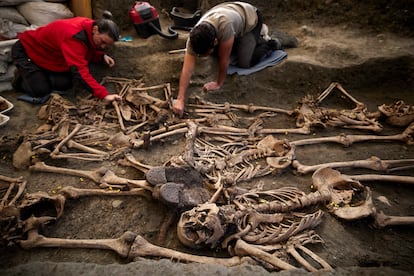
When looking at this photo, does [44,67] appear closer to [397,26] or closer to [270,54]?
[270,54]

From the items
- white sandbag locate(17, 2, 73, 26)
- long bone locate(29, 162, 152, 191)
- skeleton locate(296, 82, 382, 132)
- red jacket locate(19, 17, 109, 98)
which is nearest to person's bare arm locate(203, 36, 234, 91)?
skeleton locate(296, 82, 382, 132)

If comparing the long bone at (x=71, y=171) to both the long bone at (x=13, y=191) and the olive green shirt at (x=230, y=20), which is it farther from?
the olive green shirt at (x=230, y=20)

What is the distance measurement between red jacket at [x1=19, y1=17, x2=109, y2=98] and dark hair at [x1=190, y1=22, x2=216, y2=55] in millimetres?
1276

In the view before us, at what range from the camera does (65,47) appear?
336 centimetres

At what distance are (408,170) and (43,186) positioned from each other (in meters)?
3.45

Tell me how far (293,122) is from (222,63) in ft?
3.92

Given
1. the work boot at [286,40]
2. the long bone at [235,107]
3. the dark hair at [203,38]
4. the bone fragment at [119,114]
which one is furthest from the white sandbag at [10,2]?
the work boot at [286,40]

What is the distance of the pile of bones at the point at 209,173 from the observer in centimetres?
193

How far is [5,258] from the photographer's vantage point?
192 cm

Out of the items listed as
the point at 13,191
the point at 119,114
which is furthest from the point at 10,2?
the point at 13,191

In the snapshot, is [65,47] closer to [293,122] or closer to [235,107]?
[235,107]

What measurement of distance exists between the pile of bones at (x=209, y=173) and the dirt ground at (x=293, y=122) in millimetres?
90

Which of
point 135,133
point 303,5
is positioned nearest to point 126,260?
point 135,133

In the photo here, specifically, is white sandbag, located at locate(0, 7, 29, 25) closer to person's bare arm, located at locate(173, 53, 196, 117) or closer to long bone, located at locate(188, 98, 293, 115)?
person's bare arm, located at locate(173, 53, 196, 117)
